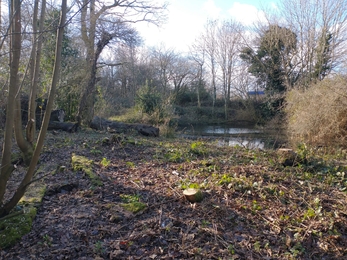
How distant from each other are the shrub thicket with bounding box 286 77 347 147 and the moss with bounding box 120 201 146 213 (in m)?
9.31

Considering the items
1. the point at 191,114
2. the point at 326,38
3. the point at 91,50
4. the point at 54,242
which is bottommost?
the point at 54,242

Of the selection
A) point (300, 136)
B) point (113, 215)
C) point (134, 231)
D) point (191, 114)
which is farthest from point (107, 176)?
point (191, 114)

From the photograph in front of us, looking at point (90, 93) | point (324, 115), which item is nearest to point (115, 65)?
point (90, 93)

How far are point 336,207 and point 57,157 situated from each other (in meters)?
5.45

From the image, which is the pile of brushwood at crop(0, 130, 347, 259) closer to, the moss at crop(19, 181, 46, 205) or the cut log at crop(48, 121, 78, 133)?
the moss at crop(19, 181, 46, 205)

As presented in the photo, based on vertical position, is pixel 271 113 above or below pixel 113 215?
above

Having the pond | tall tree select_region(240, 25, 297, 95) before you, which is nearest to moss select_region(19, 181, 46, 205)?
the pond

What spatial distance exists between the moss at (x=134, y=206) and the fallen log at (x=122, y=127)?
342 inches

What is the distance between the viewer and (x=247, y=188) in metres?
4.23

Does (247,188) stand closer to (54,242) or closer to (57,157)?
(54,242)

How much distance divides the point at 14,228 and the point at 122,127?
1004 centimetres

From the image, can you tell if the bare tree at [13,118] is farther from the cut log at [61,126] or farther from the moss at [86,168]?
the cut log at [61,126]

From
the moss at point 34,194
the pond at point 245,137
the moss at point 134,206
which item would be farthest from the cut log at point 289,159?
the moss at point 34,194

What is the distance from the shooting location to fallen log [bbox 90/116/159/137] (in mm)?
12422
